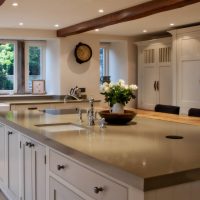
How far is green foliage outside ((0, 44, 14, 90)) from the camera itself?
7.88m

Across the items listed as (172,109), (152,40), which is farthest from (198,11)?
(152,40)

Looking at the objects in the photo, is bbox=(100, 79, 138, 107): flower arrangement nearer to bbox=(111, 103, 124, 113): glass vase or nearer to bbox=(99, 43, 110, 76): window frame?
bbox=(111, 103, 124, 113): glass vase

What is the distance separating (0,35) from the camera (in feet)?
24.2

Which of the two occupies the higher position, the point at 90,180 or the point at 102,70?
the point at 102,70

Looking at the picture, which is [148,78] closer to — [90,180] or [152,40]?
[152,40]

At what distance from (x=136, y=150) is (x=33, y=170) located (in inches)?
43.0

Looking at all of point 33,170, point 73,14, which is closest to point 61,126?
point 33,170

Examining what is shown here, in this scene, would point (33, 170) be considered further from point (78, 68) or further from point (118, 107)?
point (78, 68)

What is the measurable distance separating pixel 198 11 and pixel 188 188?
4.63 meters

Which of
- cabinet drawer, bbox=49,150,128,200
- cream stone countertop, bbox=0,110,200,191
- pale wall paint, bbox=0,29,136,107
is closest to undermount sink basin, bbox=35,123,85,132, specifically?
cream stone countertop, bbox=0,110,200,191

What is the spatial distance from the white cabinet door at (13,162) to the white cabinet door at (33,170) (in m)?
0.20

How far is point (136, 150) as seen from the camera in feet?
6.05

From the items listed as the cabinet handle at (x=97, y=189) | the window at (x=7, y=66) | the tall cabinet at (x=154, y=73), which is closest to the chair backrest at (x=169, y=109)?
the cabinet handle at (x=97, y=189)

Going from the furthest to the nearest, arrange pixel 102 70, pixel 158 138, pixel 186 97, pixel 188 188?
pixel 102 70, pixel 186 97, pixel 158 138, pixel 188 188
